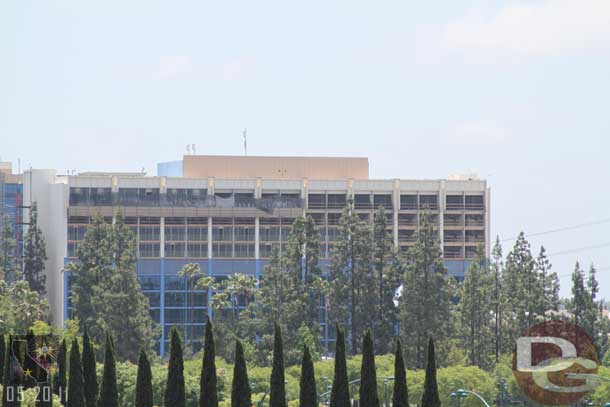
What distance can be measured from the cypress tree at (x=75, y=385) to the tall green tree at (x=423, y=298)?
52631 mm

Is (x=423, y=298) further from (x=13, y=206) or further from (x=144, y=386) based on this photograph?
(x=13, y=206)

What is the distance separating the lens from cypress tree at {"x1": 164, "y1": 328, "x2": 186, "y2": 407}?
86.2 metres

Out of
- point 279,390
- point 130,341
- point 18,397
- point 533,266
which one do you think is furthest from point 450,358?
point 18,397

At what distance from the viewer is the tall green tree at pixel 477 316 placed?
137750 mm

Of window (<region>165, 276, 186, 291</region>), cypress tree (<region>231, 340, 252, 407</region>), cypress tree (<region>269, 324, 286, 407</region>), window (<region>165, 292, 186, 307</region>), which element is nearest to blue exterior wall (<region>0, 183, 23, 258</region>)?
window (<region>165, 276, 186, 291</region>)

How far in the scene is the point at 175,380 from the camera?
285 feet

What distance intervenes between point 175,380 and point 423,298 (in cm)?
5281

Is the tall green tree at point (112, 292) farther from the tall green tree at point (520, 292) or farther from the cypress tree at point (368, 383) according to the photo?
the cypress tree at point (368, 383)

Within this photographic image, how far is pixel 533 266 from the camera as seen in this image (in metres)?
138

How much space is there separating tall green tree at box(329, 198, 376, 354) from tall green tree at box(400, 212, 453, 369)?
5437 mm

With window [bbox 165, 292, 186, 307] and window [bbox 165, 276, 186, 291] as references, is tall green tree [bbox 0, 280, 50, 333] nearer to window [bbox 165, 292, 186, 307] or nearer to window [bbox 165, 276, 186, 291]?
window [bbox 165, 292, 186, 307]

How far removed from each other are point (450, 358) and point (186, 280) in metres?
54.4
